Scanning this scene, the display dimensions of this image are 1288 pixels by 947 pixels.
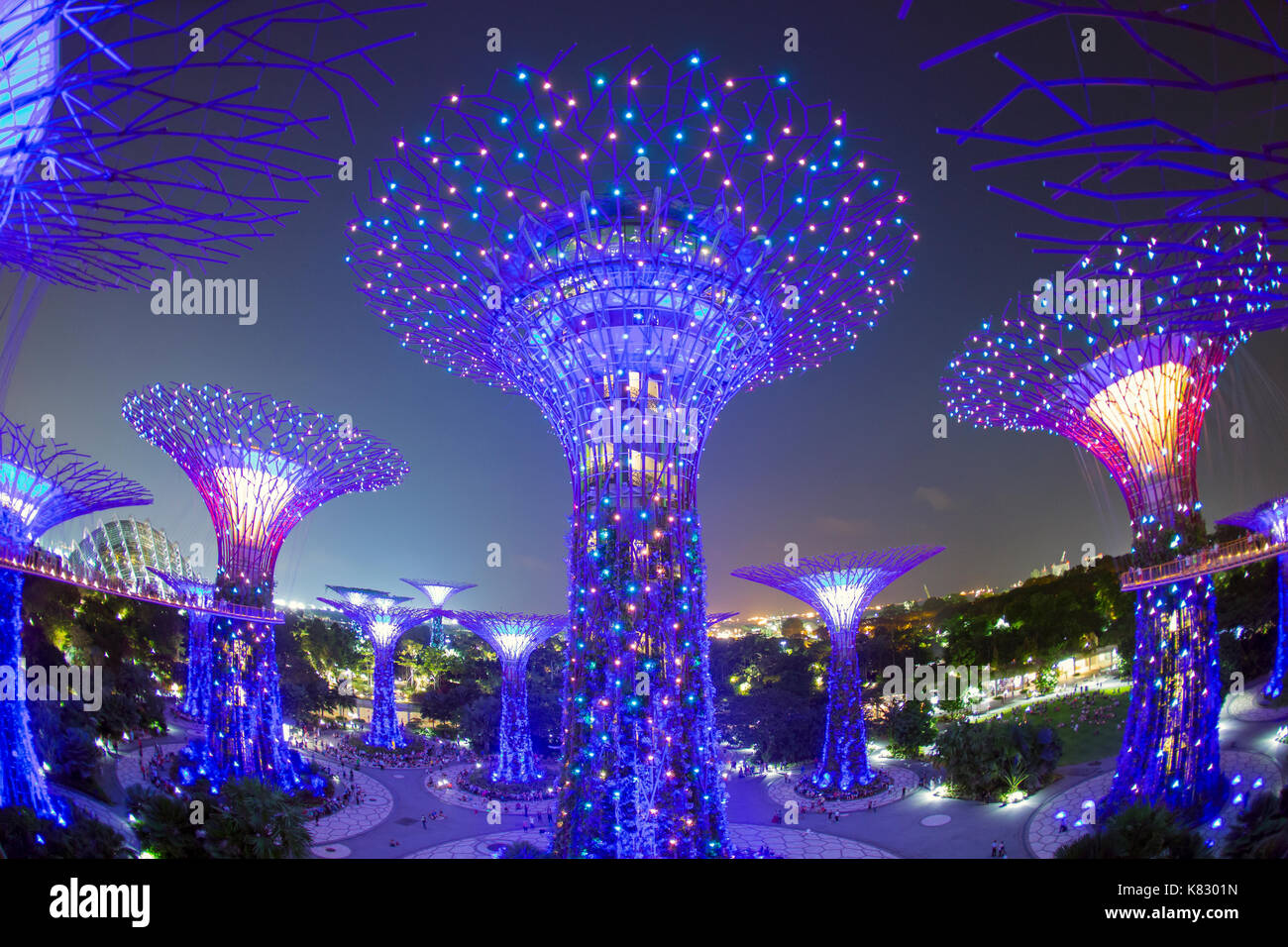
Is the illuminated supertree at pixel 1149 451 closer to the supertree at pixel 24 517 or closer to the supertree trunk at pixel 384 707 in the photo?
the supertree at pixel 24 517

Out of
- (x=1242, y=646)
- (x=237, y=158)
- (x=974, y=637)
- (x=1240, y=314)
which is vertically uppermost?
(x=237, y=158)

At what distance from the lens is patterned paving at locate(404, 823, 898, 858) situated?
16172 millimetres

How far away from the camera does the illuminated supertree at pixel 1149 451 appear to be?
12.4 meters

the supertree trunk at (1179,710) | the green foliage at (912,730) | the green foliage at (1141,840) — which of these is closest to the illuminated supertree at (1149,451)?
the supertree trunk at (1179,710)

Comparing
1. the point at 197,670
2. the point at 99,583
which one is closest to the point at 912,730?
the point at 99,583

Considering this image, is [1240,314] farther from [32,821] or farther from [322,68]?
[32,821]

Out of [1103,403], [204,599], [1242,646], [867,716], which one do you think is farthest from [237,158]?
[867,716]

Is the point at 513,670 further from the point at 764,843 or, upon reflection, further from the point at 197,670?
the point at 197,670

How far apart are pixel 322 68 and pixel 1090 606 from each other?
4369 centimetres

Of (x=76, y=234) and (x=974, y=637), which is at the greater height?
(x=76, y=234)

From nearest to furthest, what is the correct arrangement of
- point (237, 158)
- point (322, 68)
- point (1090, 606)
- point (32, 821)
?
1. point (322, 68)
2. point (237, 158)
3. point (32, 821)
4. point (1090, 606)

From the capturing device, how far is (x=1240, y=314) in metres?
6.28

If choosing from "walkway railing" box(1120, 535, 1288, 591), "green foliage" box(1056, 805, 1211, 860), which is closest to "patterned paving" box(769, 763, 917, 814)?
"green foliage" box(1056, 805, 1211, 860)

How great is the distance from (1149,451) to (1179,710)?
499cm
